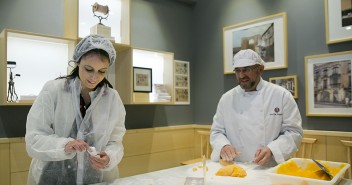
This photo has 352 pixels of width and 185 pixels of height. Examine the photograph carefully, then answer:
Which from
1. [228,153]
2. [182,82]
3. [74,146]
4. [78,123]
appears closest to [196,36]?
[182,82]

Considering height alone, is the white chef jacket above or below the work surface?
above

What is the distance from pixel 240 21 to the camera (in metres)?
3.50

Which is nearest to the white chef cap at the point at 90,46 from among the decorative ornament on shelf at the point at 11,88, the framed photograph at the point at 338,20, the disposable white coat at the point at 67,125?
the disposable white coat at the point at 67,125

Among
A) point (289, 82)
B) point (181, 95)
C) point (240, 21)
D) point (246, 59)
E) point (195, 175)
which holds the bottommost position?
point (195, 175)

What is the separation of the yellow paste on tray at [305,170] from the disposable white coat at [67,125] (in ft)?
3.09

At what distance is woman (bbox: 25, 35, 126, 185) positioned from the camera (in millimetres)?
1521

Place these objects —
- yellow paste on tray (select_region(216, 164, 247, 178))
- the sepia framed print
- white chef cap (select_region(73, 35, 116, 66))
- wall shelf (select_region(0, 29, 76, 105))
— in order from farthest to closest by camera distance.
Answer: the sepia framed print, wall shelf (select_region(0, 29, 76, 105)), white chef cap (select_region(73, 35, 116, 66)), yellow paste on tray (select_region(216, 164, 247, 178))

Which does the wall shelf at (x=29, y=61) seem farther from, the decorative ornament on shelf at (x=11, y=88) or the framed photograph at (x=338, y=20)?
the framed photograph at (x=338, y=20)

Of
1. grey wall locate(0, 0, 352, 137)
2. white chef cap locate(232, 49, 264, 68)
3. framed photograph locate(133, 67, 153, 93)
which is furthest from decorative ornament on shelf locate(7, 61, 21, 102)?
white chef cap locate(232, 49, 264, 68)

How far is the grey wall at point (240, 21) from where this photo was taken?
110 inches

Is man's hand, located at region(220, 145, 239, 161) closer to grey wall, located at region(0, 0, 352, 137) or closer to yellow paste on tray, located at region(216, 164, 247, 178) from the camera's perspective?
yellow paste on tray, located at region(216, 164, 247, 178)

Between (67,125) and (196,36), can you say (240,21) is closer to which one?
(196,36)

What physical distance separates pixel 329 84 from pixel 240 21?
1.34 metres

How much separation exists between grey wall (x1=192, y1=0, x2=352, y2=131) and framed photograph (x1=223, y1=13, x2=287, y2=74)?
7cm
